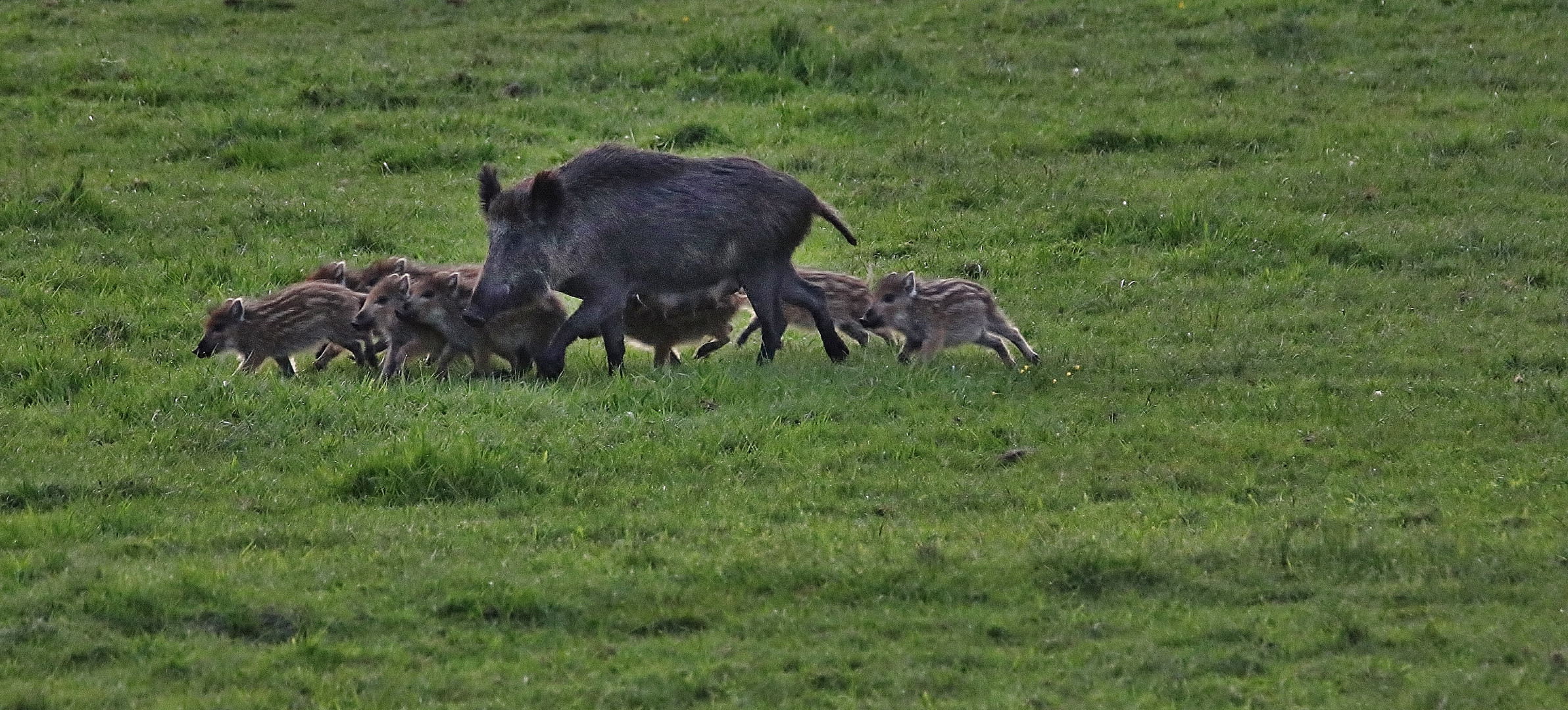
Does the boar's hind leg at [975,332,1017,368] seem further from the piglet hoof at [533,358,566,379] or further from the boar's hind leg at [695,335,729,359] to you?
the piglet hoof at [533,358,566,379]

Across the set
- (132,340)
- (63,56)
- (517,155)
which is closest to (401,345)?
(132,340)

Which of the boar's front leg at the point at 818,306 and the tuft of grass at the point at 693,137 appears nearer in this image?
the boar's front leg at the point at 818,306

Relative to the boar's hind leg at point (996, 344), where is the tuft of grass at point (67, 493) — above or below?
above

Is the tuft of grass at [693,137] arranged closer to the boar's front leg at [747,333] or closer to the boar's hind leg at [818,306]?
the boar's front leg at [747,333]

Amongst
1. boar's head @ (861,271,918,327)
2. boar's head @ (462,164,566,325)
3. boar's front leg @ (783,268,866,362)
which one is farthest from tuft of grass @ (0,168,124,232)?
boar's head @ (861,271,918,327)

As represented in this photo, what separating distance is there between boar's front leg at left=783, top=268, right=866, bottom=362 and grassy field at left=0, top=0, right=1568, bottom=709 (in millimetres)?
135

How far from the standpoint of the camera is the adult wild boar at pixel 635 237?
41.7ft

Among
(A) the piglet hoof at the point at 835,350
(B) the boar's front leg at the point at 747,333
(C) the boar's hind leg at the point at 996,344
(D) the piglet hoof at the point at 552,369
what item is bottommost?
(B) the boar's front leg at the point at 747,333

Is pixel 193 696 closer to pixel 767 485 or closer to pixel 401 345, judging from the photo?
pixel 767 485

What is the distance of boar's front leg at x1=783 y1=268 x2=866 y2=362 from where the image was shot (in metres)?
13.3

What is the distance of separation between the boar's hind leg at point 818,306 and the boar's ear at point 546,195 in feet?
5.37

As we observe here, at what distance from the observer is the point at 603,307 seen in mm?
12711

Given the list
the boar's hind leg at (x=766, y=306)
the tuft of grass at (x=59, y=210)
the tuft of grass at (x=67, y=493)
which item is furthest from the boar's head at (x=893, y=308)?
the tuft of grass at (x=59, y=210)

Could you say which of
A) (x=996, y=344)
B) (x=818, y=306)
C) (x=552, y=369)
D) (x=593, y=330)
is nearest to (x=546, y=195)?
(x=593, y=330)
